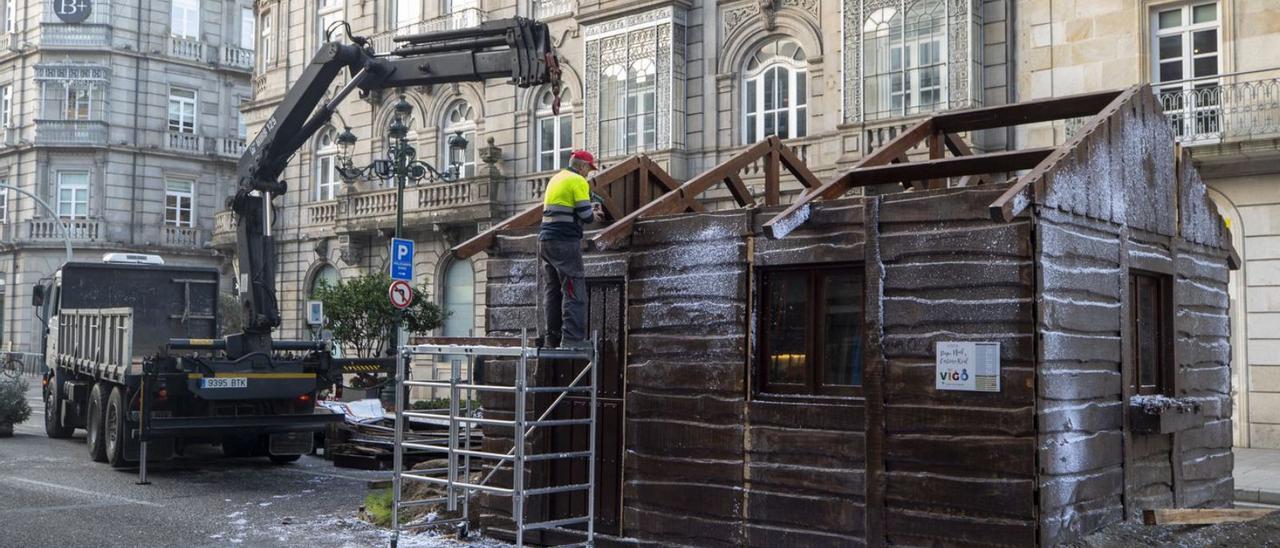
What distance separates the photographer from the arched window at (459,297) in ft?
106

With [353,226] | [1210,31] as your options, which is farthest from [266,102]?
[1210,31]

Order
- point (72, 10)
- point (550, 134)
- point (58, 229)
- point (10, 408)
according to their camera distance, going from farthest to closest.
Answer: point (72, 10) < point (58, 229) < point (550, 134) < point (10, 408)

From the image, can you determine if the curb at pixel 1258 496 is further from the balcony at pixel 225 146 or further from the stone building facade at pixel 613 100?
the balcony at pixel 225 146

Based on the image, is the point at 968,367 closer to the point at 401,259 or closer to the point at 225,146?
the point at 401,259

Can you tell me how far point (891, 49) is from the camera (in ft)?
77.0

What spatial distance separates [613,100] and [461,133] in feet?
20.7

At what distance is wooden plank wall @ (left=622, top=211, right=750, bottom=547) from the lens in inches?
379

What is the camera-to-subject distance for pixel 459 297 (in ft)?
108

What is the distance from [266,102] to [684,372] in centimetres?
3122

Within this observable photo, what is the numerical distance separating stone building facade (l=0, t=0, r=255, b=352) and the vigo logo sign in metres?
0.04

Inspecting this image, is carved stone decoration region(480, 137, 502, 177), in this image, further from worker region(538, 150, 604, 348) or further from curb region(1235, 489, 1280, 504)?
worker region(538, 150, 604, 348)

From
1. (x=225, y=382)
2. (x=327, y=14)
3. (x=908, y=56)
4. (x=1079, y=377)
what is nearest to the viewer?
(x=1079, y=377)

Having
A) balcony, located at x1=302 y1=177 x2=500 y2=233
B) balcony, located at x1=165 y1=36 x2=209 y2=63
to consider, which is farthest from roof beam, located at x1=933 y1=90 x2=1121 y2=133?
balcony, located at x1=165 y1=36 x2=209 y2=63

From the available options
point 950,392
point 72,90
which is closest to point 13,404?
point 950,392
